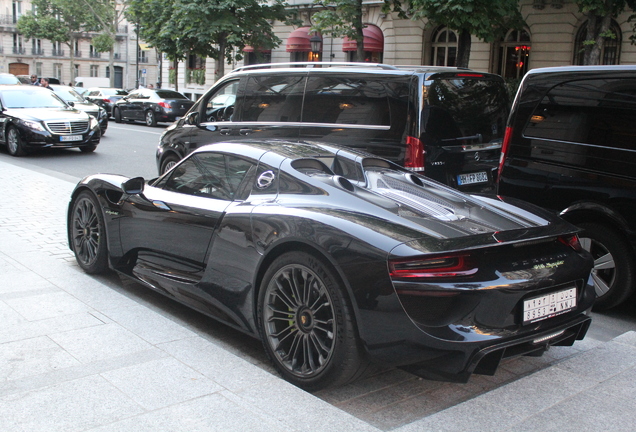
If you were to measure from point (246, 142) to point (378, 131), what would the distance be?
3065 mm

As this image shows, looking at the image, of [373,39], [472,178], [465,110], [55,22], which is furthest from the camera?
[55,22]

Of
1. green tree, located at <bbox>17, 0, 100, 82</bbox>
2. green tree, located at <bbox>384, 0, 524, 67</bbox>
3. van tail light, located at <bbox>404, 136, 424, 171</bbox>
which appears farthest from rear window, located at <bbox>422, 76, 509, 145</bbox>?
green tree, located at <bbox>17, 0, 100, 82</bbox>

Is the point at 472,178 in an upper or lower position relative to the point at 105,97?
lower

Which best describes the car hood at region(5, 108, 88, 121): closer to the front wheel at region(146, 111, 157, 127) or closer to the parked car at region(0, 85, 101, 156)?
the parked car at region(0, 85, 101, 156)

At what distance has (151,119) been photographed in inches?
1171

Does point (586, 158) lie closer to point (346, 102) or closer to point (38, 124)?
point (346, 102)

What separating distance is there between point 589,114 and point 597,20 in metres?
16.0

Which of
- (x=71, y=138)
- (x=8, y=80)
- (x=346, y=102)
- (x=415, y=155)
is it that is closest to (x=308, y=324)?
(x=415, y=155)

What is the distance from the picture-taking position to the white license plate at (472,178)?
7.64 m

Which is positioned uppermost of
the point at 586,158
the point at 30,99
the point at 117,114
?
the point at 30,99

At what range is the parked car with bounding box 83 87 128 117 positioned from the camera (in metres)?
33.3

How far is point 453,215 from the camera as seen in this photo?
12.7 ft

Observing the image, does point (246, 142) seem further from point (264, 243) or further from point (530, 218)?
point (530, 218)

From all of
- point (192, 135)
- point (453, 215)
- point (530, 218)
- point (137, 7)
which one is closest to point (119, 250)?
point (453, 215)
